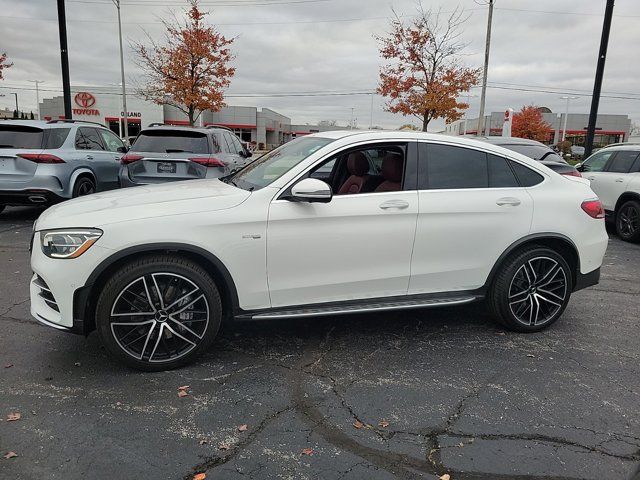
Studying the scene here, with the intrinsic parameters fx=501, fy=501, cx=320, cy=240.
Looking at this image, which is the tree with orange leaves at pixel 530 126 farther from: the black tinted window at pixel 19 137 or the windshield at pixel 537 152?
the black tinted window at pixel 19 137

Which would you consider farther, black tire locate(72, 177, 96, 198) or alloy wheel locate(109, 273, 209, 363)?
black tire locate(72, 177, 96, 198)

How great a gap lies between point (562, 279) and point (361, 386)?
2.26m

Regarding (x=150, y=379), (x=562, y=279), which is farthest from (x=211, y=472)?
(x=562, y=279)

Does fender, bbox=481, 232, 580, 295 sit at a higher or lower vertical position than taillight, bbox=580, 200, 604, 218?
lower

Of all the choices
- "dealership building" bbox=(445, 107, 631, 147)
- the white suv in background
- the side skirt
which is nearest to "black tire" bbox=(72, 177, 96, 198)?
the side skirt

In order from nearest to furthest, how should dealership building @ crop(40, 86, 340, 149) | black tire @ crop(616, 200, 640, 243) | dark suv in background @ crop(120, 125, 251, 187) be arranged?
1. dark suv in background @ crop(120, 125, 251, 187)
2. black tire @ crop(616, 200, 640, 243)
3. dealership building @ crop(40, 86, 340, 149)

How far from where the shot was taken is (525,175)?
4430 mm

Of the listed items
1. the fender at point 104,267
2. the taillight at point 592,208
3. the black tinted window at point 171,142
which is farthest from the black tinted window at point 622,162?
the fender at point 104,267

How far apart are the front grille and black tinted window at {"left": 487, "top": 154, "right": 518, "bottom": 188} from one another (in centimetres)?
352

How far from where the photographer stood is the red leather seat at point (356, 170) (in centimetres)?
438

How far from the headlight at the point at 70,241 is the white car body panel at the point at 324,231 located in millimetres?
41

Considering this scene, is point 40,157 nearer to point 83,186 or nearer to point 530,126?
point 83,186

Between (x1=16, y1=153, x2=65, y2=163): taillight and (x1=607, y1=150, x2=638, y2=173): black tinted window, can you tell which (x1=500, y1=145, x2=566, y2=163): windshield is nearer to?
(x1=607, y1=150, x2=638, y2=173): black tinted window

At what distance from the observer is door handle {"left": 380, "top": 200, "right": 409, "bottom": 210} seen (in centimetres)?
388
